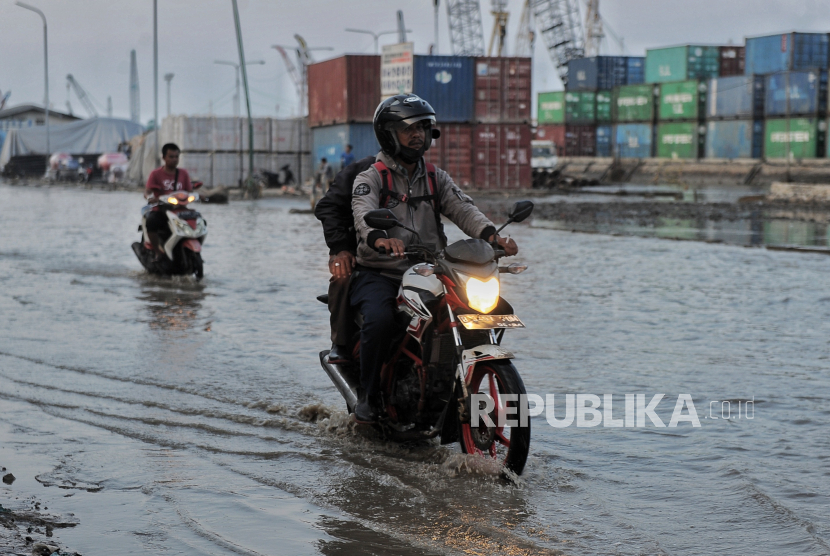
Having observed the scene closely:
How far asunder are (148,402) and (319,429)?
1175 mm

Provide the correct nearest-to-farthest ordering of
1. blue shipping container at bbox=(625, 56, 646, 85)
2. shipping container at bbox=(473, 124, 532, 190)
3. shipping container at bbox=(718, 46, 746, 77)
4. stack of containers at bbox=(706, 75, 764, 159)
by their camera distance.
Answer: shipping container at bbox=(473, 124, 532, 190), stack of containers at bbox=(706, 75, 764, 159), shipping container at bbox=(718, 46, 746, 77), blue shipping container at bbox=(625, 56, 646, 85)

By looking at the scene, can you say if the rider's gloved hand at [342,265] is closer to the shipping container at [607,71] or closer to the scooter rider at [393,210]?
the scooter rider at [393,210]

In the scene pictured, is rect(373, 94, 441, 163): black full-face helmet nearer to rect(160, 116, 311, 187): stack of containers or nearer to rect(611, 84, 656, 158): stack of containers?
rect(160, 116, 311, 187): stack of containers

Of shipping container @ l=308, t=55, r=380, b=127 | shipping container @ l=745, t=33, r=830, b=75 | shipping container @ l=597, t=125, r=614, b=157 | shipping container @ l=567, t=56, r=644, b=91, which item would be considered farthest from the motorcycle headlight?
shipping container @ l=567, t=56, r=644, b=91

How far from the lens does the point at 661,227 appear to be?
20078 mm

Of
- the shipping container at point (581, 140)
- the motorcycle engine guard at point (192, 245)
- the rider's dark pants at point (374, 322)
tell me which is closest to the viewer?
the rider's dark pants at point (374, 322)

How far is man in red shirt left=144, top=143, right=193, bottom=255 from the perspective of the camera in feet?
38.8

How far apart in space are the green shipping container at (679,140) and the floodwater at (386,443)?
42.4 m

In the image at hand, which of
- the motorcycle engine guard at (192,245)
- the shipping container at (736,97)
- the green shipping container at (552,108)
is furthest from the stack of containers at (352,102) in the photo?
the motorcycle engine guard at (192,245)

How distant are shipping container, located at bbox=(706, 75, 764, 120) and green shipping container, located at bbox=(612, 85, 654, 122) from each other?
191 inches

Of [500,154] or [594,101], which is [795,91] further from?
[594,101]

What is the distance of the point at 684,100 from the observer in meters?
52.7

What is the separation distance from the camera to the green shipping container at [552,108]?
63.1 m

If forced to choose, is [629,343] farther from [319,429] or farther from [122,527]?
[122,527]
